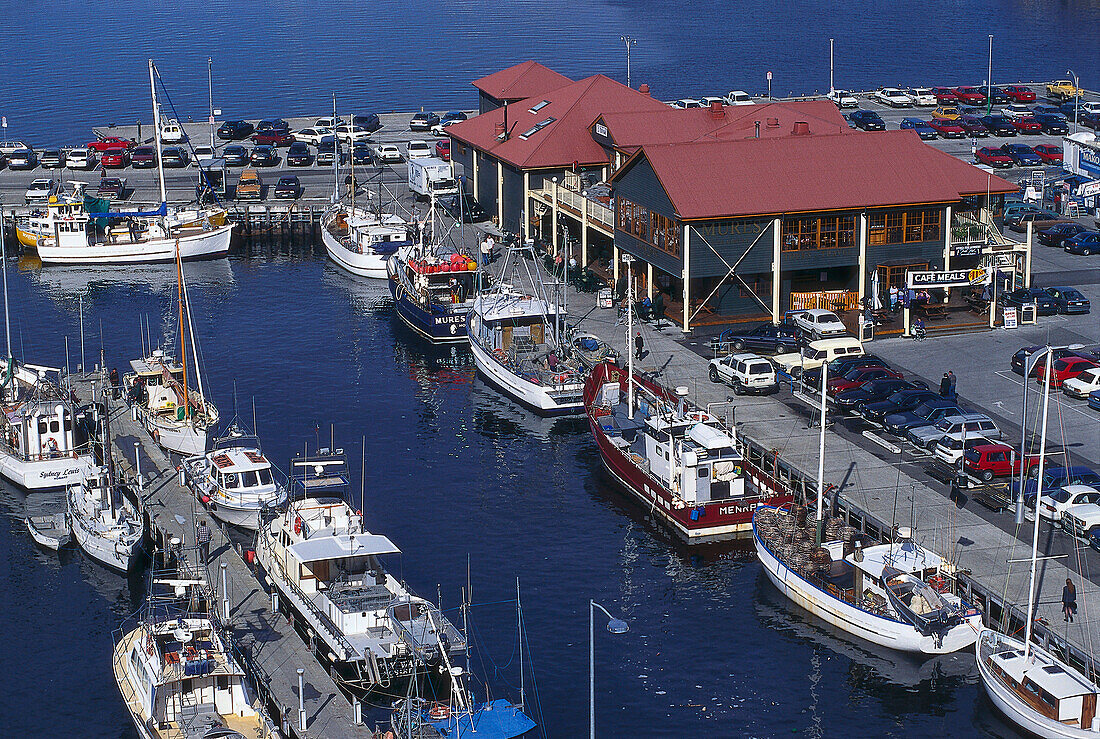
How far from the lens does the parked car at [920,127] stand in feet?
477

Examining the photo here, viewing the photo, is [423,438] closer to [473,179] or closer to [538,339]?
[538,339]

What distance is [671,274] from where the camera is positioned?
9375cm

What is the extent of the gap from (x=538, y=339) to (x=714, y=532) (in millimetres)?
24601

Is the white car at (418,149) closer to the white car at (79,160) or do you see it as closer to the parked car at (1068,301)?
the white car at (79,160)

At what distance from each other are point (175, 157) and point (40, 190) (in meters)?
16.7

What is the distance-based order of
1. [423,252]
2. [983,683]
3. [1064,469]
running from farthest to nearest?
[423,252], [1064,469], [983,683]

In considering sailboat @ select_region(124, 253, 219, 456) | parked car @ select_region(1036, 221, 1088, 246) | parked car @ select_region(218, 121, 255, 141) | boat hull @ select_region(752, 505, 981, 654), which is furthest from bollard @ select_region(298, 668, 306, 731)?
parked car @ select_region(218, 121, 255, 141)

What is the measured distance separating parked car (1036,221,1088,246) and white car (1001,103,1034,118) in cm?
4397

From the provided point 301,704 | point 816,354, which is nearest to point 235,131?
point 816,354

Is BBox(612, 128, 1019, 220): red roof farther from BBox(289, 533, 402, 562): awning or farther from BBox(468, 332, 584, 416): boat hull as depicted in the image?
BBox(289, 533, 402, 562): awning

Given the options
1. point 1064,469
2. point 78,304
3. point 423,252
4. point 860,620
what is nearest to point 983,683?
point 860,620

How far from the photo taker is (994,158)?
133000 mm

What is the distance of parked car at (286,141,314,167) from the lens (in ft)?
469

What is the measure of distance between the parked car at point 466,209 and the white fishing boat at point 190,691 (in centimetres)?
7022
